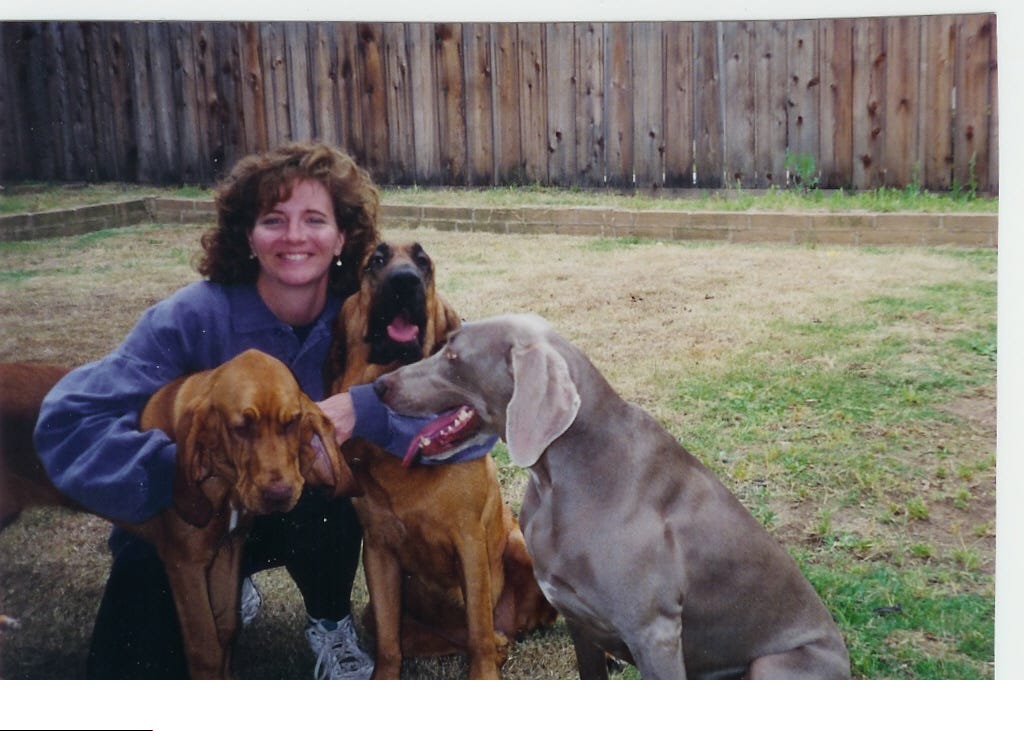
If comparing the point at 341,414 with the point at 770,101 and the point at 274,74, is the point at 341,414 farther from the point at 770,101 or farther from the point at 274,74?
the point at 770,101

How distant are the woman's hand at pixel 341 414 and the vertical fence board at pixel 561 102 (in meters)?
0.94

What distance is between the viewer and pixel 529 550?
105 inches

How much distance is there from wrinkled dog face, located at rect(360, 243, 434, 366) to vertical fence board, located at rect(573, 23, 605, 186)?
2.02ft

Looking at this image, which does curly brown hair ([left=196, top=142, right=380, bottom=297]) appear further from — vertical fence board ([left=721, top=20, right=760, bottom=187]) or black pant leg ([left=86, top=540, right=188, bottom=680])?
vertical fence board ([left=721, top=20, right=760, bottom=187])

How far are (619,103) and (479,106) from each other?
42cm

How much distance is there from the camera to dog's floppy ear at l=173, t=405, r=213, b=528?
2.82m

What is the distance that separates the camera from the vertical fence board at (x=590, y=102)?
3070mm

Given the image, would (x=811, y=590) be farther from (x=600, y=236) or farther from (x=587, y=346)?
(x=600, y=236)

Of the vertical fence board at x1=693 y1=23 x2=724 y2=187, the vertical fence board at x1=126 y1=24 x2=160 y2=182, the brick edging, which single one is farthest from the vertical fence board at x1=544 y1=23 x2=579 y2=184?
the vertical fence board at x1=126 y1=24 x2=160 y2=182

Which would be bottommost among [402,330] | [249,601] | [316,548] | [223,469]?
[249,601]

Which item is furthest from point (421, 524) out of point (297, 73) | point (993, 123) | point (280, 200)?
point (993, 123)

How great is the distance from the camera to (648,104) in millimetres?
3139

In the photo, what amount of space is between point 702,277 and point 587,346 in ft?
1.55

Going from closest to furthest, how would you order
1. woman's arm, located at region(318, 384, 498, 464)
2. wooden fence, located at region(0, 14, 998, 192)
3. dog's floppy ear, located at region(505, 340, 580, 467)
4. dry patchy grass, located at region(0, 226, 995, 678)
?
dog's floppy ear, located at region(505, 340, 580, 467) → woman's arm, located at region(318, 384, 498, 464) → dry patchy grass, located at region(0, 226, 995, 678) → wooden fence, located at region(0, 14, 998, 192)
